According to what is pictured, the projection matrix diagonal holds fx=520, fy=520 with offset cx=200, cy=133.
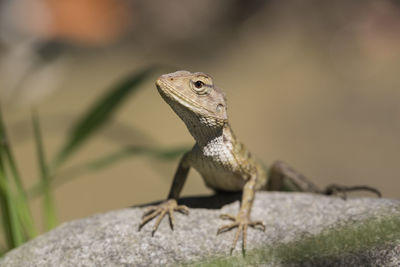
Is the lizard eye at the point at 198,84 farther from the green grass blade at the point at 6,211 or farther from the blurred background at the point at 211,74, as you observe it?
the blurred background at the point at 211,74

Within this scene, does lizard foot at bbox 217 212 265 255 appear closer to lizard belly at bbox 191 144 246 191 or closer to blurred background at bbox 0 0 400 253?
lizard belly at bbox 191 144 246 191

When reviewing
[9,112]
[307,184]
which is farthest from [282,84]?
[307,184]

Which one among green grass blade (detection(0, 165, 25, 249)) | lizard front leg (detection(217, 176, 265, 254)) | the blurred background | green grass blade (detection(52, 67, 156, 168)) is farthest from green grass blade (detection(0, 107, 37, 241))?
the blurred background

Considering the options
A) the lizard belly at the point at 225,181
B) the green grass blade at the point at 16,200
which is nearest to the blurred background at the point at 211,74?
the green grass blade at the point at 16,200

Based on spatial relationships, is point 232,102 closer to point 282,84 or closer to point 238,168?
point 282,84

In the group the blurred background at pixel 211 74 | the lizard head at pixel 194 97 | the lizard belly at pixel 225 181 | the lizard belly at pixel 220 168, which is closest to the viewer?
the lizard head at pixel 194 97

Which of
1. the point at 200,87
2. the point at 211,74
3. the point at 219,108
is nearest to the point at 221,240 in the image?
the point at 219,108
